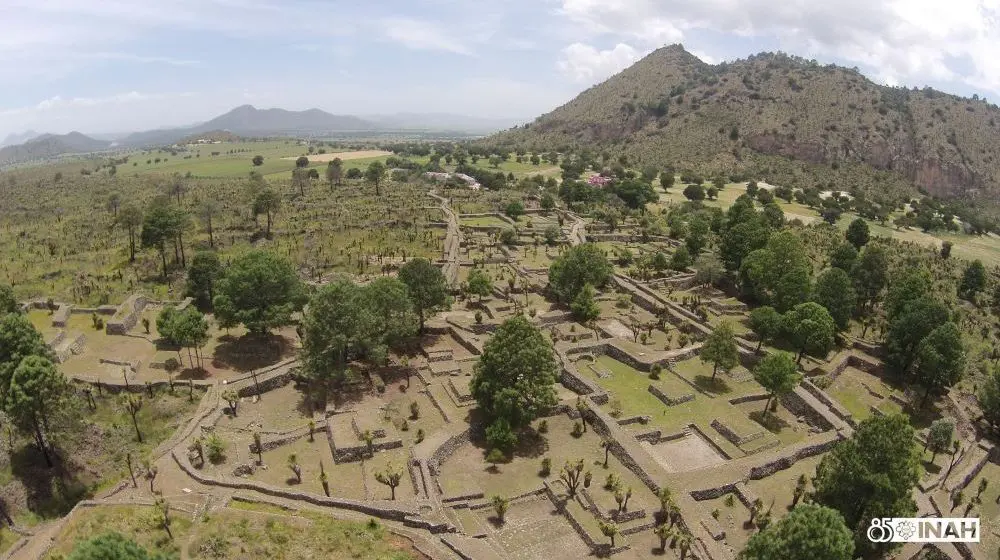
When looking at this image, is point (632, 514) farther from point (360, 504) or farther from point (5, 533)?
point (5, 533)

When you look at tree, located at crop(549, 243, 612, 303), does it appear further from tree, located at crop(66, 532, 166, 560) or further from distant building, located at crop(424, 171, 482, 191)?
distant building, located at crop(424, 171, 482, 191)

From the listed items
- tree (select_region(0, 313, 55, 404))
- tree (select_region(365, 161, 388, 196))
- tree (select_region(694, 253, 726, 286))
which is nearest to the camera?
tree (select_region(0, 313, 55, 404))

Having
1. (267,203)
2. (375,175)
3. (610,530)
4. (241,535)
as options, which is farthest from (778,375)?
(375,175)

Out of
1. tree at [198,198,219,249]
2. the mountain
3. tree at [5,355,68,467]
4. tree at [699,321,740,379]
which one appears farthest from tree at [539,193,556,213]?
tree at [5,355,68,467]

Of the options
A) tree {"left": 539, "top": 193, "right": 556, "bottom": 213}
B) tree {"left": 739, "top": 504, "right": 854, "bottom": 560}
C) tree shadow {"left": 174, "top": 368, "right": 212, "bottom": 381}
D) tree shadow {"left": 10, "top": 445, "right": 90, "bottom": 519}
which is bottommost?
tree shadow {"left": 10, "top": 445, "right": 90, "bottom": 519}

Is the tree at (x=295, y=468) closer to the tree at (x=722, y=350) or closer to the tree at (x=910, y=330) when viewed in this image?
the tree at (x=722, y=350)

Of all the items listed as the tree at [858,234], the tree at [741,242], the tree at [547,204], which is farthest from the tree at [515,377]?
the tree at [547,204]

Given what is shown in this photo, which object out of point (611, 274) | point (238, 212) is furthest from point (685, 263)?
point (238, 212)
